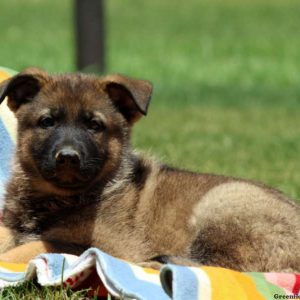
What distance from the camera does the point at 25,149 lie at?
522 centimetres

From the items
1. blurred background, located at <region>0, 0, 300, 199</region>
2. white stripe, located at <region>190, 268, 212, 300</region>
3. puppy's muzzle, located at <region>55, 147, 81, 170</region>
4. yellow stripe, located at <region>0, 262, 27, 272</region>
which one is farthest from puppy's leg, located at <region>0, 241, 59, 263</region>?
blurred background, located at <region>0, 0, 300, 199</region>

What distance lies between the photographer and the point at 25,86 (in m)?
5.31

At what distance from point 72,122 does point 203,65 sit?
1371 centimetres

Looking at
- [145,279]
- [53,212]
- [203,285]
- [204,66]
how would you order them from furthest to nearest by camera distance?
[204,66] → [53,212] → [145,279] → [203,285]

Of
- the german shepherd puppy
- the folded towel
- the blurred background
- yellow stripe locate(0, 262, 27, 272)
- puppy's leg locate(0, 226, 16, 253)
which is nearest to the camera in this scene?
the folded towel

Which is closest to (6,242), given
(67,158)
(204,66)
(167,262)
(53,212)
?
(53,212)

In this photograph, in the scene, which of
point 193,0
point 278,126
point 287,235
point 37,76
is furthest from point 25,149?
point 193,0

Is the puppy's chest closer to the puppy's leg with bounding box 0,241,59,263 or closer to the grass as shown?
the puppy's leg with bounding box 0,241,59,263

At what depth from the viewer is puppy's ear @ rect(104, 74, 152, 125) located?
5043mm

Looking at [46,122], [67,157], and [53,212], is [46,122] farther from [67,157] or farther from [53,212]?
[53,212]

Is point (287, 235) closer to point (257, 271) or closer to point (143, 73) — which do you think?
point (257, 271)

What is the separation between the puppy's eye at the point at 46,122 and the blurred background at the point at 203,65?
160 cm

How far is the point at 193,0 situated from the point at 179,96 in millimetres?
18082

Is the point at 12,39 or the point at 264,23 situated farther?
the point at 264,23
